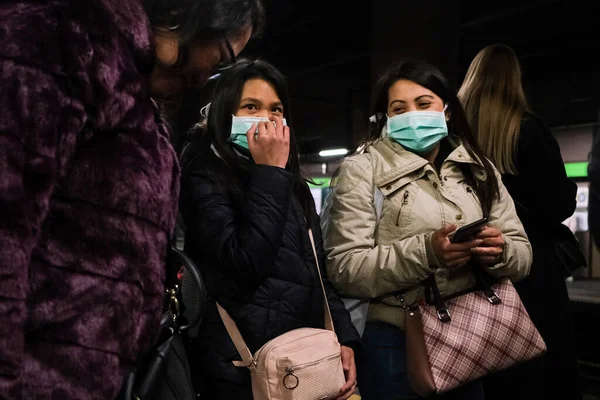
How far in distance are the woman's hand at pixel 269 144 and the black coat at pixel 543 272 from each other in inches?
46.0

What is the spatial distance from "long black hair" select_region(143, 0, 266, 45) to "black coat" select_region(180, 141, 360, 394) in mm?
555

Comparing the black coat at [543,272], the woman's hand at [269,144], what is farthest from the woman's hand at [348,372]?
the black coat at [543,272]

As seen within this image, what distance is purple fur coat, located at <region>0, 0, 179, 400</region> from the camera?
760mm

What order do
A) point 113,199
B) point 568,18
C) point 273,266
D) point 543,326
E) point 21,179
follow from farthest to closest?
point 568,18, point 543,326, point 273,266, point 113,199, point 21,179

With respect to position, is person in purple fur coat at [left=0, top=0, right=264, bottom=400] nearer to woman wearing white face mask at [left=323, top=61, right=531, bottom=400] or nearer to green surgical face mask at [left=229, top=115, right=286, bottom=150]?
green surgical face mask at [left=229, top=115, right=286, bottom=150]

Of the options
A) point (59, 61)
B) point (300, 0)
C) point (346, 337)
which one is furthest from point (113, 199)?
point (300, 0)

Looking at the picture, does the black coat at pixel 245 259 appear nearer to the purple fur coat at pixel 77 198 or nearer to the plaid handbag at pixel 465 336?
the plaid handbag at pixel 465 336

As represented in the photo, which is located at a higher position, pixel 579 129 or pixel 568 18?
pixel 568 18

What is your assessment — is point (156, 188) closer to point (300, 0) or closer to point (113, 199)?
point (113, 199)

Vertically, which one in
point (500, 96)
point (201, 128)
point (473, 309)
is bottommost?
point (473, 309)

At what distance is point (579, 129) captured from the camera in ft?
39.0

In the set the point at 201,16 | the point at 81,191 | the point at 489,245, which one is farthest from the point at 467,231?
the point at 81,191

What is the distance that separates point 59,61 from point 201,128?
1196mm

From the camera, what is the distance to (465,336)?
1764 mm
